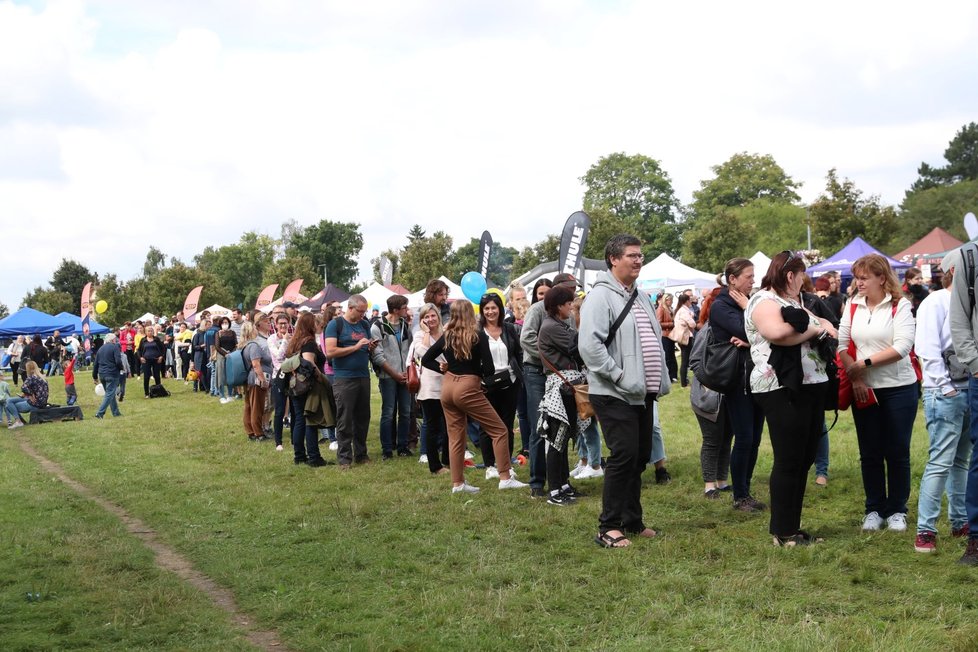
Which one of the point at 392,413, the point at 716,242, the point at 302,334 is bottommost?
the point at 392,413

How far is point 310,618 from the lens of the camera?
5.07 m

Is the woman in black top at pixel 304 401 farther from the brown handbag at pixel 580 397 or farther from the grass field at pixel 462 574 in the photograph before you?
the brown handbag at pixel 580 397

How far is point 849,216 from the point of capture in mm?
37875

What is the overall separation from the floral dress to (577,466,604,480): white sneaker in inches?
135

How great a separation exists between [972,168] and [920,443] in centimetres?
8597

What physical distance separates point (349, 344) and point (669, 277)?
25.5 metres

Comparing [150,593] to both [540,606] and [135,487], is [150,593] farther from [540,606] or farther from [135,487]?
[135,487]

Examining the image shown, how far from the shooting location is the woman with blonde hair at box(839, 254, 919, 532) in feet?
20.0

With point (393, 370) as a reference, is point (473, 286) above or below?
above

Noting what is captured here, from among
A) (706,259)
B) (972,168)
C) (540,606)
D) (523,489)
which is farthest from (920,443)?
(972,168)

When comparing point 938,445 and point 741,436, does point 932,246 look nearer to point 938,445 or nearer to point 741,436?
point 741,436

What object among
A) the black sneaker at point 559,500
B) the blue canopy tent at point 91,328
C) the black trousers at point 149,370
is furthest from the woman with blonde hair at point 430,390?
the blue canopy tent at point 91,328

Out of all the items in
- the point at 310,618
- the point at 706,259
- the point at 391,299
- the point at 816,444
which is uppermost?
the point at 706,259

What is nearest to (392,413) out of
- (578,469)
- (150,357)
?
(578,469)
